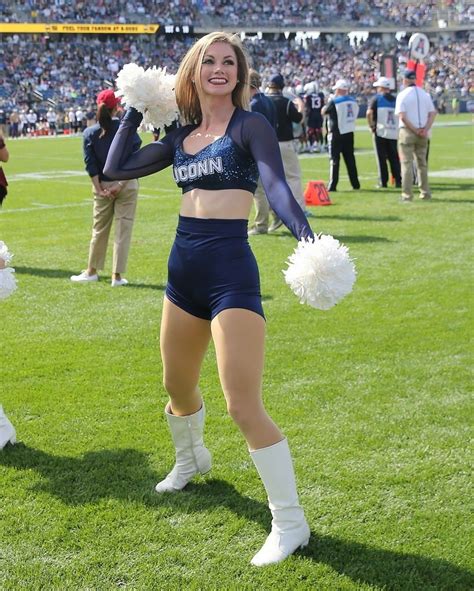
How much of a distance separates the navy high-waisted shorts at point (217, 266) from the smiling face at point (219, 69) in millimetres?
510

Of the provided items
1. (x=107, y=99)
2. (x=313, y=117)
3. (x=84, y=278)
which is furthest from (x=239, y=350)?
(x=313, y=117)

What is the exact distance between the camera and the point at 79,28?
178 feet

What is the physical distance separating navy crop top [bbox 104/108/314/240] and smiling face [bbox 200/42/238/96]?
11 centimetres

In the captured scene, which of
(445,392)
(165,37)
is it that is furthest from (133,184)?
(165,37)

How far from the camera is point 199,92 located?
3.37 meters

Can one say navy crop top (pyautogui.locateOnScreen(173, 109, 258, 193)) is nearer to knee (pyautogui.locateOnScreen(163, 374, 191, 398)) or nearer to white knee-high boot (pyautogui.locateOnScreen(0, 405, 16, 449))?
knee (pyautogui.locateOnScreen(163, 374, 191, 398))

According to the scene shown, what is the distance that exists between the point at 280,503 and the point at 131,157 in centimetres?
154

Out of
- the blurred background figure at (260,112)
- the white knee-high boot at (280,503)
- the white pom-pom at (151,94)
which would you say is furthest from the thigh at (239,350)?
the blurred background figure at (260,112)

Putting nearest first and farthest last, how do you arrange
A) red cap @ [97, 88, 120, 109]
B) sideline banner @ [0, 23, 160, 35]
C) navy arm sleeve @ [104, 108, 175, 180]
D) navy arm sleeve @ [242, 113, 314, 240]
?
navy arm sleeve @ [242, 113, 314, 240]
navy arm sleeve @ [104, 108, 175, 180]
red cap @ [97, 88, 120, 109]
sideline banner @ [0, 23, 160, 35]

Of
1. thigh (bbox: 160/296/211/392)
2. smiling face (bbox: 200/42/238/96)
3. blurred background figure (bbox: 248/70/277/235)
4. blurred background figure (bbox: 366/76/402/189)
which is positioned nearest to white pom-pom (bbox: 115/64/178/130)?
smiling face (bbox: 200/42/238/96)

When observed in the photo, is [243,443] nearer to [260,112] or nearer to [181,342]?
[181,342]

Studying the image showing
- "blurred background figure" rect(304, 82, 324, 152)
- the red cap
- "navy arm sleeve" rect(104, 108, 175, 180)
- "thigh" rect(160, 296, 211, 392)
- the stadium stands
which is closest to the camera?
"thigh" rect(160, 296, 211, 392)

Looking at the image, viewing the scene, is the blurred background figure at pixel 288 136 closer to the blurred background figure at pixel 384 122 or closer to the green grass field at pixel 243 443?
the green grass field at pixel 243 443

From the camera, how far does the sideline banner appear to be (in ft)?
170
